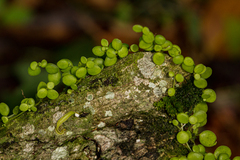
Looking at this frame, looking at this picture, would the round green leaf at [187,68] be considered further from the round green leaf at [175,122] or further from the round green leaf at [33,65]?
the round green leaf at [33,65]

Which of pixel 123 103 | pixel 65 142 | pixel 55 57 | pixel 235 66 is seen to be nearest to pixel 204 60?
pixel 235 66

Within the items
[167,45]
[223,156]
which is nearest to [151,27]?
[167,45]

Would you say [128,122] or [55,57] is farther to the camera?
[55,57]

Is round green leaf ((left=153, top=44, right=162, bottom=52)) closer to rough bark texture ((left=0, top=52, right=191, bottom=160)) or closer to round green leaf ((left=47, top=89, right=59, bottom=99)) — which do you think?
rough bark texture ((left=0, top=52, right=191, bottom=160))

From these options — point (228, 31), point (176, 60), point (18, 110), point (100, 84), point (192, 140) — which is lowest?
point (18, 110)

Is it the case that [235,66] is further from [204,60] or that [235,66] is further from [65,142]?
[65,142]

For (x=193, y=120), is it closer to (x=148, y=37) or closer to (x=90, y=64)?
(x=148, y=37)

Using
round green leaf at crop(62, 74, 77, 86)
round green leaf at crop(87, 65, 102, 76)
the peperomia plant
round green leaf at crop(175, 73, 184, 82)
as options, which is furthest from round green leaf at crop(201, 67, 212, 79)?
round green leaf at crop(62, 74, 77, 86)
